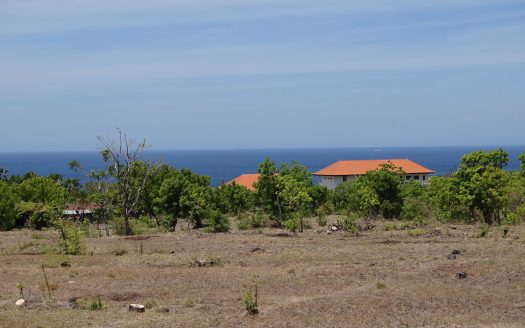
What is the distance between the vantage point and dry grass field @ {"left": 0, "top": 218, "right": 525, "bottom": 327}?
15.1m

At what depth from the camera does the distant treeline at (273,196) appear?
37.1 meters

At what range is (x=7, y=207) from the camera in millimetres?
43312

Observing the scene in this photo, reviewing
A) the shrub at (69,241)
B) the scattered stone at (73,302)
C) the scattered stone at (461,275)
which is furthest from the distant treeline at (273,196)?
the scattered stone at (73,302)

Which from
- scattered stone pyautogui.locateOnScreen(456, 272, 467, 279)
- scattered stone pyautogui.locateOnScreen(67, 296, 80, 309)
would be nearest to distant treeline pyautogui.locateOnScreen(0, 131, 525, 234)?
scattered stone pyautogui.locateOnScreen(456, 272, 467, 279)

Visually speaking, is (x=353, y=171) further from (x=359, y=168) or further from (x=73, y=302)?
(x=73, y=302)

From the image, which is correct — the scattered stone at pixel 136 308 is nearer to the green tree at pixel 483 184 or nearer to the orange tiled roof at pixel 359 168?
the green tree at pixel 483 184

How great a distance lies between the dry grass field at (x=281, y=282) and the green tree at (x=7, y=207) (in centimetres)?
1291

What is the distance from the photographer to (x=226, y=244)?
2947 centimetres

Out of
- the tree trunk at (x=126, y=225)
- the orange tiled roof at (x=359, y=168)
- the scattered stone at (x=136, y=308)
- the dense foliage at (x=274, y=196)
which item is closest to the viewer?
the scattered stone at (x=136, y=308)

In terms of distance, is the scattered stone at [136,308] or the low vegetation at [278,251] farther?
the low vegetation at [278,251]

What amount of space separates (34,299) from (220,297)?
15.2ft

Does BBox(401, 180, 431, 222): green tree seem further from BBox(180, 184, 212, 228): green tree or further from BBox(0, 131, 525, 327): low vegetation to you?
BBox(180, 184, 212, 228): green tree

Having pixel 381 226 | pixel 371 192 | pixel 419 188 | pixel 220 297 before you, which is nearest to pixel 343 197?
pixel 419 188

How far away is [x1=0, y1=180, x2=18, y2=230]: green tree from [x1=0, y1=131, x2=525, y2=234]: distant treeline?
6cm
